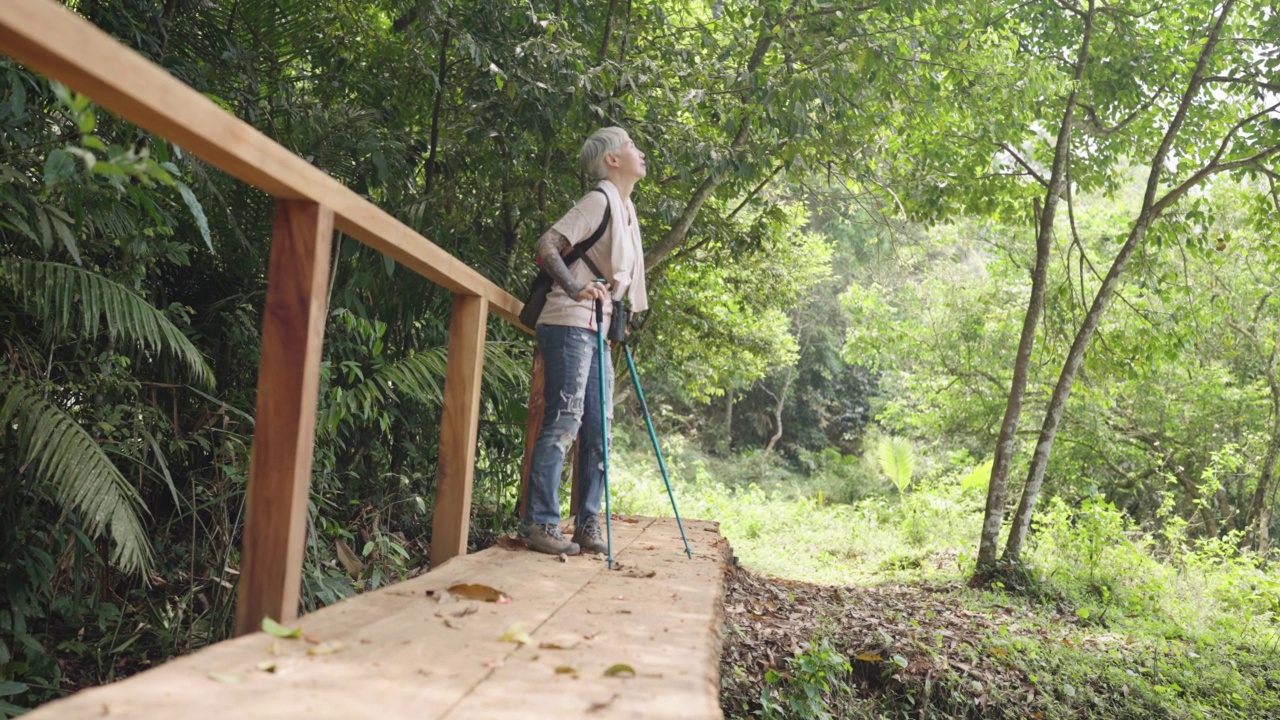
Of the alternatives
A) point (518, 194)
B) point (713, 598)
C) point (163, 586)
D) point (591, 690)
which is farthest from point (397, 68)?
point (591, 690)

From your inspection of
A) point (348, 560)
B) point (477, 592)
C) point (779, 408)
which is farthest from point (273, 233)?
point (779, 408)

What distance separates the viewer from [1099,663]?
6.22 meters

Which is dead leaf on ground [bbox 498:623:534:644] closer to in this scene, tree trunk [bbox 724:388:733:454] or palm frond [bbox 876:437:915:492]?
palm frond [bbox 876:437:915:492]

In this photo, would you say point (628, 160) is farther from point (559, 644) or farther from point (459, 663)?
point (459, 663)

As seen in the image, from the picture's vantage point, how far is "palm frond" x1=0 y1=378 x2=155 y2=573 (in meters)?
2.95

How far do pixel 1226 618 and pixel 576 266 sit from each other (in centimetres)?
690

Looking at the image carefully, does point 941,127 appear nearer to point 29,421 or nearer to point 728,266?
point 728,266

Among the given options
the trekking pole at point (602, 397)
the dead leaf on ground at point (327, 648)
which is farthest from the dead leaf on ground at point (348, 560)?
the dead leaf on ground at point (327, 648)

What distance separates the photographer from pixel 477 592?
9.32 ft

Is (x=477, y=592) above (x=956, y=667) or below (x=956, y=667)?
above

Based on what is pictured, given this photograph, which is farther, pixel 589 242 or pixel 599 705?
pixel 589 242

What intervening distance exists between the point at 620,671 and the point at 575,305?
6.72 feet

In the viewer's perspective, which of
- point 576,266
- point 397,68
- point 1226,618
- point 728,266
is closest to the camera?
point 576,266

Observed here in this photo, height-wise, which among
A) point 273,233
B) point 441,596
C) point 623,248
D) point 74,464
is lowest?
point 441,596
